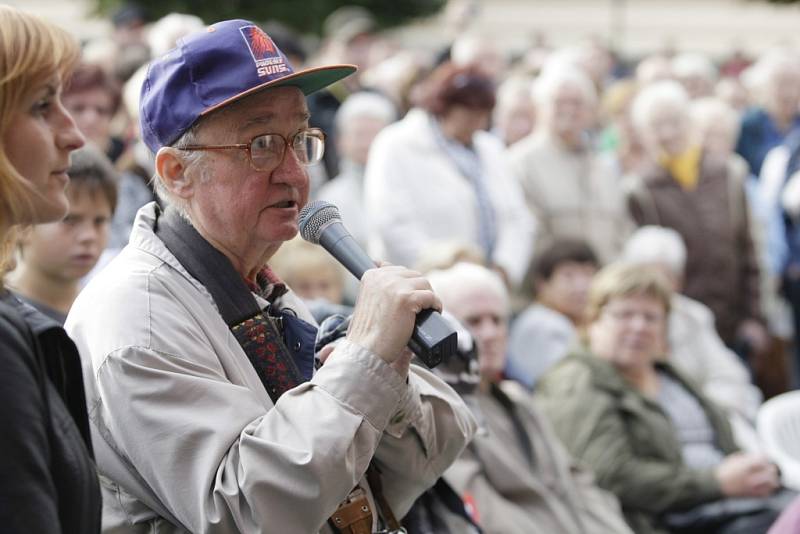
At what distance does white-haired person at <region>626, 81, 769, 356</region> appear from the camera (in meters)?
7.74

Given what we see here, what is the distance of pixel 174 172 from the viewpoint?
252cm

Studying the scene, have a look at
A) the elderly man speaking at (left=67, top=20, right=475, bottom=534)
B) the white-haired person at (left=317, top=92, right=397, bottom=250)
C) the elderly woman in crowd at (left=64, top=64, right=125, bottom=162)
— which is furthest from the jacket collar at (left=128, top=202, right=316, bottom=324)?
the white-haired person at (left=317, top=92, right=397, bottom=250)

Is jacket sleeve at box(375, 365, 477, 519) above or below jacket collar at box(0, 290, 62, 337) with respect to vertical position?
below

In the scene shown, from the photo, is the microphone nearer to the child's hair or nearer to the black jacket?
the black jacket

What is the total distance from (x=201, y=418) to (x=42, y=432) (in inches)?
17.4

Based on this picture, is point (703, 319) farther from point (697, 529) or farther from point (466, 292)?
point (466, 292)

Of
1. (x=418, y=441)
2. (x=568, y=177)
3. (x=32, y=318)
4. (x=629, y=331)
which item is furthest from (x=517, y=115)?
(x=32, y=318)

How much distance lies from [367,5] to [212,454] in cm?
1920

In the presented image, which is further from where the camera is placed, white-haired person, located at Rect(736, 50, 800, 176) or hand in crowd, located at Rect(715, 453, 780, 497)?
white-haired person, located at Rect(736, 50, 800, 176)

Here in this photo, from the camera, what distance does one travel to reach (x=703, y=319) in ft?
22.2

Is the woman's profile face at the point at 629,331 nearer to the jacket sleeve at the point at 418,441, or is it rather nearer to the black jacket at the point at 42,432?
the jacket sleeve at the point at 418,441

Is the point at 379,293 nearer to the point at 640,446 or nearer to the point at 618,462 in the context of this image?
the point at 618,462

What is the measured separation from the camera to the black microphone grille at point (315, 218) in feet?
8.28

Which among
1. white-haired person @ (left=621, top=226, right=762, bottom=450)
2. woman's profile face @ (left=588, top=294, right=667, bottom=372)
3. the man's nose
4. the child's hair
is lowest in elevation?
white-haired person @ (left=621, top=226, right=762, bottom=450)
